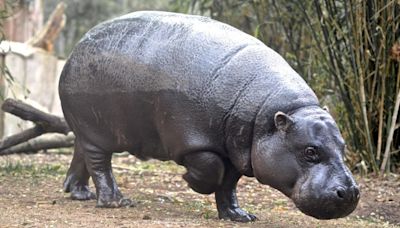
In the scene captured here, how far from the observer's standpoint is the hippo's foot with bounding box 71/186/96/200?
5.59m

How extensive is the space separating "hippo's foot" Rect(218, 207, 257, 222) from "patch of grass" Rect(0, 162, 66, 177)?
8.90 ft

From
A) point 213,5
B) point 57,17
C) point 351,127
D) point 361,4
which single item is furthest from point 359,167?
point 57,17

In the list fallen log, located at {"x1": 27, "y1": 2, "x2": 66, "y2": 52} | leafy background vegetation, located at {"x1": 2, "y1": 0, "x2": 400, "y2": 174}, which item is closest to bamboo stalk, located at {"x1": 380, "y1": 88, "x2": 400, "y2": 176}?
leafy background vegetation, located at {"x1": 2, "y1": 0, "x2": 400, "y2": 174}

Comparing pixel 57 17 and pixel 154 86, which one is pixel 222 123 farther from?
pixel 57 17

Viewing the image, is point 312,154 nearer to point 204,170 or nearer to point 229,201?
point 204,170

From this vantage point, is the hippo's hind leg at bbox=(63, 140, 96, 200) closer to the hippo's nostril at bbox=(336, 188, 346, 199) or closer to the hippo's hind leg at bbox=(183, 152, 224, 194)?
the hippo's hind leg at bbox=(183, 152, 224, 194)

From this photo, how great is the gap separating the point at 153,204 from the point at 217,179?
3.54 feet

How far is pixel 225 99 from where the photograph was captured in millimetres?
4367

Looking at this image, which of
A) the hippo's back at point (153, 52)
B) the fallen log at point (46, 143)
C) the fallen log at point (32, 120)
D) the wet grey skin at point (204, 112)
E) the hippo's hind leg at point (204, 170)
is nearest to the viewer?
the wet grey skin at point (204, 112)

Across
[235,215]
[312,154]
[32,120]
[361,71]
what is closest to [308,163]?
[312,154]

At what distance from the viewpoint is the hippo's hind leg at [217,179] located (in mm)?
4418

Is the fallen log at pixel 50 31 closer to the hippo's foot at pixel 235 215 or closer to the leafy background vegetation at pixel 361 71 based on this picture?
the leafy background vegetation at pixel 361 71

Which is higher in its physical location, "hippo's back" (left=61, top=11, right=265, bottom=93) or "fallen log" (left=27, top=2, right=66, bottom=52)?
"hippo's back" (left=61, top=11, right=265, bottom=93)

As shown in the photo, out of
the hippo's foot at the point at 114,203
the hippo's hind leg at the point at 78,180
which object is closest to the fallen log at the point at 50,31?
the hippo's hind leg at the point at 78,180
